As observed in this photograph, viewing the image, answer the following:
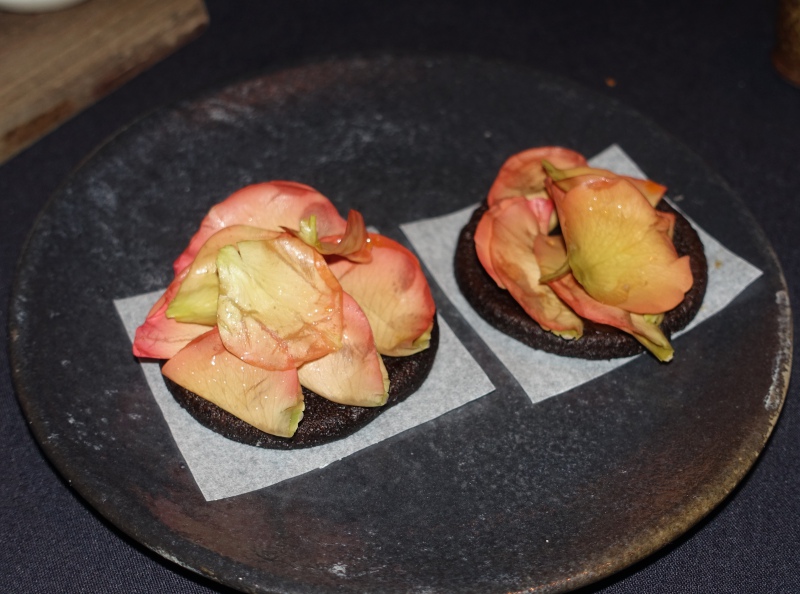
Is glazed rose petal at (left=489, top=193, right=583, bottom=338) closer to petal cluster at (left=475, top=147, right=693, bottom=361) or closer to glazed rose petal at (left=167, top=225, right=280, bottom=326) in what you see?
petal cluster at (left=475, top=147, right=693, bottom=361)

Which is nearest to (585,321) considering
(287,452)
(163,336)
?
(287,452)

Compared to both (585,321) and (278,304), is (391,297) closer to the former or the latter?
(278,304)

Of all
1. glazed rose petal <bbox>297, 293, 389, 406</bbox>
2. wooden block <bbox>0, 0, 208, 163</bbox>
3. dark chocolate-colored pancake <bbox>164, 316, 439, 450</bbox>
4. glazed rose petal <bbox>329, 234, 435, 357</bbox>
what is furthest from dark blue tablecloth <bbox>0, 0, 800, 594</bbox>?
glazed rose petal <bbox>329, 234, 435, 357</bbox>

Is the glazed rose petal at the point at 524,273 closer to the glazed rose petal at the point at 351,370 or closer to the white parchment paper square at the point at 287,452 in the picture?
the white parchment paper square at the point at 287,452

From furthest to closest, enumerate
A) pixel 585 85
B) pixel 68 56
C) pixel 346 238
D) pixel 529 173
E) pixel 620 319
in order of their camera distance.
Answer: pixel 585 85
pixel 68 56
pixel 529 173
pixel 620 319
pixel 346 238

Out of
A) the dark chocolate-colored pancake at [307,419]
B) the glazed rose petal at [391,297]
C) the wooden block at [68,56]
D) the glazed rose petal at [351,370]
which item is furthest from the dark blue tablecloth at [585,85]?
the glazed rose petal at [391,297]
